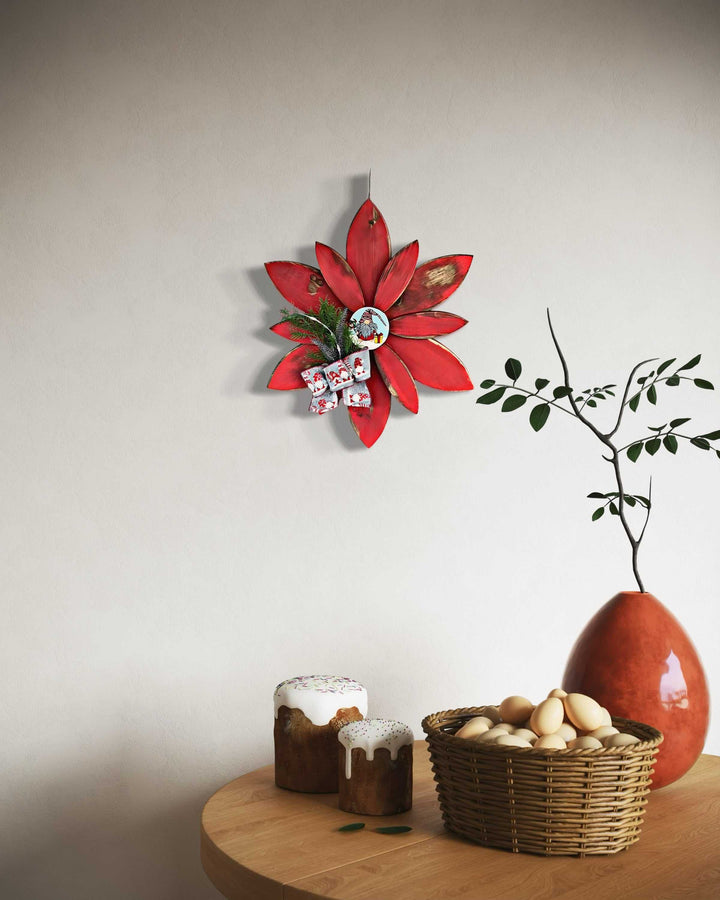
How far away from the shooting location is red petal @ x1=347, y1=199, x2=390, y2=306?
1.75 metres

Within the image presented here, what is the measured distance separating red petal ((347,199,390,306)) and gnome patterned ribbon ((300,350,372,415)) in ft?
0.59

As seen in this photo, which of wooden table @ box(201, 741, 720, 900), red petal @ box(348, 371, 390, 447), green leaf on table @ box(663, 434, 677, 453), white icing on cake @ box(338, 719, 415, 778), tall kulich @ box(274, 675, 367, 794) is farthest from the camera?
red petal @ box(348, 371, 390, 447)

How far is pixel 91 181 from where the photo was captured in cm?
170

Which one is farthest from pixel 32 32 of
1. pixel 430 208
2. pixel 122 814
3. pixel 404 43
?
pixel 122 814

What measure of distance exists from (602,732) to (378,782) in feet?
1.03

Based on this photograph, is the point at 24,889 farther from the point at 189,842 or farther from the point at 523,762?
the point at 523,762

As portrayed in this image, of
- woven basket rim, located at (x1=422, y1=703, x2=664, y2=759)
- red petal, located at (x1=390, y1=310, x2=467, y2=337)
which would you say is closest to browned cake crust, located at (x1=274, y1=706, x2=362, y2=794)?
woven basket rim, located at (x1=422, y1=703, x2=664, y2=759)

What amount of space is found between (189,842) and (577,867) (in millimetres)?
955

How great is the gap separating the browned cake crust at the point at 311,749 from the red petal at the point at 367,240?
0.89m

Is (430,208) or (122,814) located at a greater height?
(430,208)

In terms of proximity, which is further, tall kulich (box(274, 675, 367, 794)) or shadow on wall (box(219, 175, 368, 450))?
shadow on wall (box(219, 175, 368, 450))

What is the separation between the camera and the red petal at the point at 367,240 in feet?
5.74

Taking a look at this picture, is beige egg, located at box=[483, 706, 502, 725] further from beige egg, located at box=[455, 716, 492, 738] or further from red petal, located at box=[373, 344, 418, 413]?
red petal, located at box=[373, 344, 418, 413]

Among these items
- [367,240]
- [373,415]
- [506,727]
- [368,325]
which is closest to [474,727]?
[506,727]
